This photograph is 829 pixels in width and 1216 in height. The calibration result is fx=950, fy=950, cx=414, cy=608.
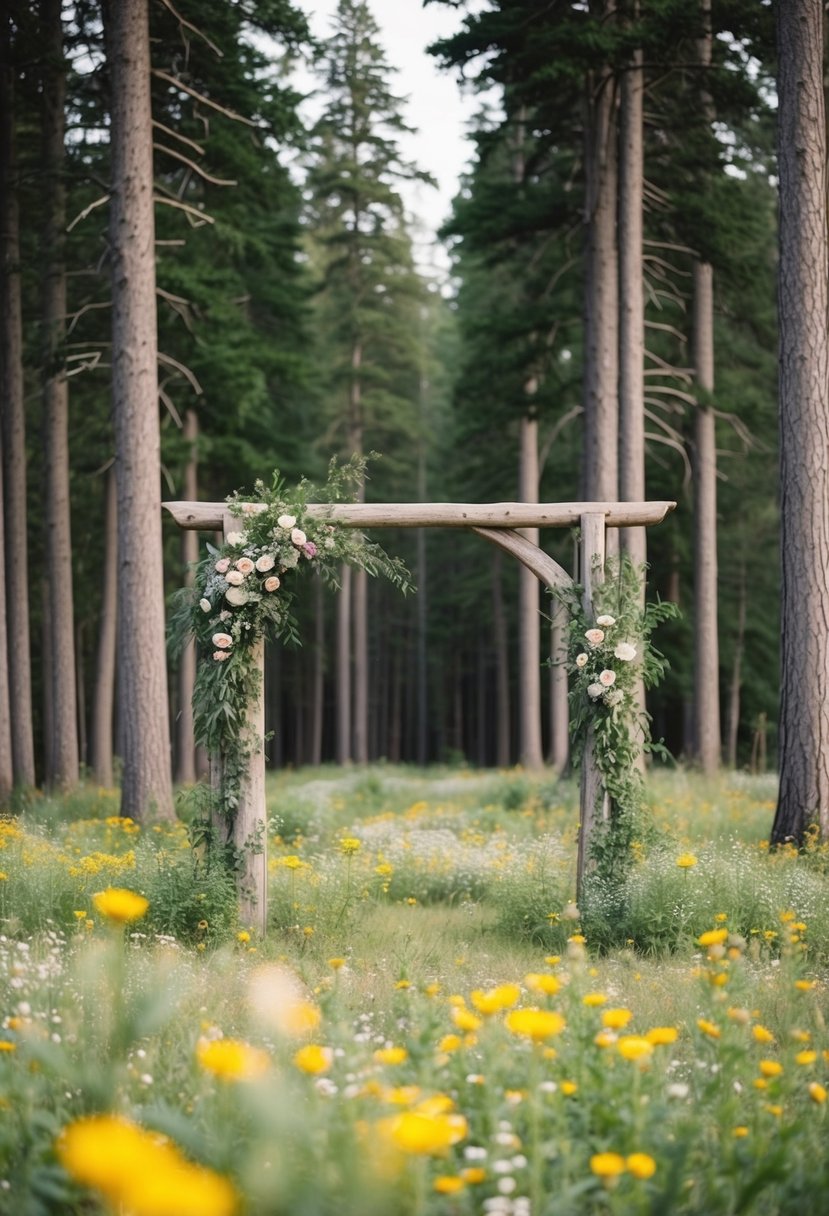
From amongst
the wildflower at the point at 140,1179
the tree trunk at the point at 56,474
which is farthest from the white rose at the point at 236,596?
the tree trunk at the point at 56,474

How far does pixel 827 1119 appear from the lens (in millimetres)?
3387

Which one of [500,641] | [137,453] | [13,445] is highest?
[13,445]

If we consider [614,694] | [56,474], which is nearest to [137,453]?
[56,474]

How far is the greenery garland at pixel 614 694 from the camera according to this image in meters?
6.84

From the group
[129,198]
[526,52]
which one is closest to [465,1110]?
[129,198]

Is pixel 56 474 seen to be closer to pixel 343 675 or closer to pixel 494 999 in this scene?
pixel 343 675

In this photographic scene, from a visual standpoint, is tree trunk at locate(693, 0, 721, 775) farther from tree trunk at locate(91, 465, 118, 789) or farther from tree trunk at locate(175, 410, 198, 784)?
tree trunk at locate(91, 465, 118, 789)

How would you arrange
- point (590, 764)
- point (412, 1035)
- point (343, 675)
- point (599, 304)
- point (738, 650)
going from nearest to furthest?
point (412, 1035) → point (590, 764) → point (599, 304) → point (343, 675) → point (738, 650)

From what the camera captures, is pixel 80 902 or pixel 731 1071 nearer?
pixel 731 1071

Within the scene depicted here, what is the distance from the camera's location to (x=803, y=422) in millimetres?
8297

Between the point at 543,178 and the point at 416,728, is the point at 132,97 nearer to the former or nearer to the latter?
the point at 543,178

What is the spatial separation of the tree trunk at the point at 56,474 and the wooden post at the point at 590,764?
28.4 feet

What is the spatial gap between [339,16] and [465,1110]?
80.2 ft

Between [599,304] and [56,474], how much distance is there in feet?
25.9
